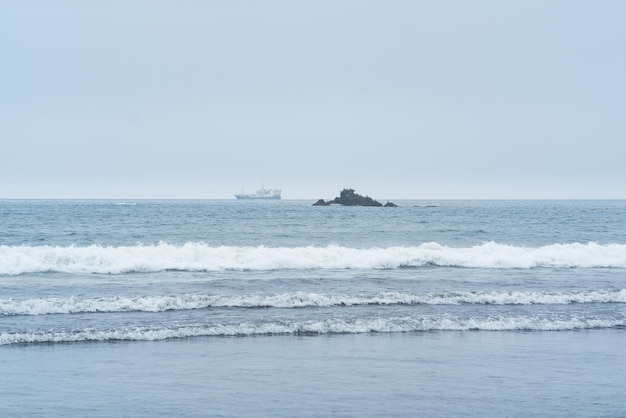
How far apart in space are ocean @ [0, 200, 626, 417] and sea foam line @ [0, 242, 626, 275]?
98 mm

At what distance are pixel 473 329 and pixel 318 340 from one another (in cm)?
401

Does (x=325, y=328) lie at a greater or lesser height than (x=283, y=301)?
lesser

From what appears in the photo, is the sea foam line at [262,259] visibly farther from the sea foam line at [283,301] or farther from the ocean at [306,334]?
the sea foam line at [283,301]

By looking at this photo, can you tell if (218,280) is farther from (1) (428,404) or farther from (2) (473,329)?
(1) (428,404)

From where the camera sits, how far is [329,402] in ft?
30.7

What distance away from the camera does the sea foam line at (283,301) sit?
53.7 ft

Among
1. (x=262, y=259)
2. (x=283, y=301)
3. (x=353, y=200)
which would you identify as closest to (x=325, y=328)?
(x=283, y=301)

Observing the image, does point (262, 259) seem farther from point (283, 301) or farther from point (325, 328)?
point (325, 328)

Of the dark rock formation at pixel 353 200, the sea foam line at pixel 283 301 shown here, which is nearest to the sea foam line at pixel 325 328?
the sea foam line at pixel 283 301

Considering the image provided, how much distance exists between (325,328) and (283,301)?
10.6 feet

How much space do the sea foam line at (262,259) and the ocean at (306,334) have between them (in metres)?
0.10

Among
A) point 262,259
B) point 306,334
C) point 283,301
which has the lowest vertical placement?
point 306,334

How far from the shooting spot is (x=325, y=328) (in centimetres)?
1455

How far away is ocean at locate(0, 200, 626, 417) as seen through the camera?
9531mm
